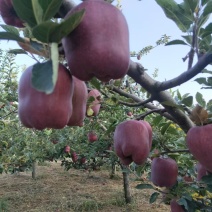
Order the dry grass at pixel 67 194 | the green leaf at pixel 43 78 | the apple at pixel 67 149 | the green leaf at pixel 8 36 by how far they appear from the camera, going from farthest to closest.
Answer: the apple at pixel 67 149 → the dry grass at pixel 67 194 → the green leaf at pixel 8 36 → the green leaf at pixel 43 78

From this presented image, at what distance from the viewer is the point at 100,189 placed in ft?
16.4

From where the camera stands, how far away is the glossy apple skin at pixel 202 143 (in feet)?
2.56

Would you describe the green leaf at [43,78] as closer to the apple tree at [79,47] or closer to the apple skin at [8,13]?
the apple tree at [79,47]

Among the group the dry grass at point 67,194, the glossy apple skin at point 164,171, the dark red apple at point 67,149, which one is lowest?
the dry grass at point 67,194

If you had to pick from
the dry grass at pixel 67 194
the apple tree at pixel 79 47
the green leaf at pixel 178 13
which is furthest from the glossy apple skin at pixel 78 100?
the dry grass at pixel 67 194

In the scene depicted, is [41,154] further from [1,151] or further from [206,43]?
[206,43]

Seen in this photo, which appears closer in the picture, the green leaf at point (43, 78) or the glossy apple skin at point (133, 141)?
the green leaf at point (43, 78)

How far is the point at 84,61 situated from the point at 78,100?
0.14 metres

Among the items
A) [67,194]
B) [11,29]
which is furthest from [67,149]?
[11,29]

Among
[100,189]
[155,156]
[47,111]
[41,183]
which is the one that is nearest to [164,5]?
[47,111]

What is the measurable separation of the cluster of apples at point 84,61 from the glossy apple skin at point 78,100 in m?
0.07

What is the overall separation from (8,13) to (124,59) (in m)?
0.25

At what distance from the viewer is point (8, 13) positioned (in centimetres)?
57

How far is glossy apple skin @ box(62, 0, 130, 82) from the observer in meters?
0.46
